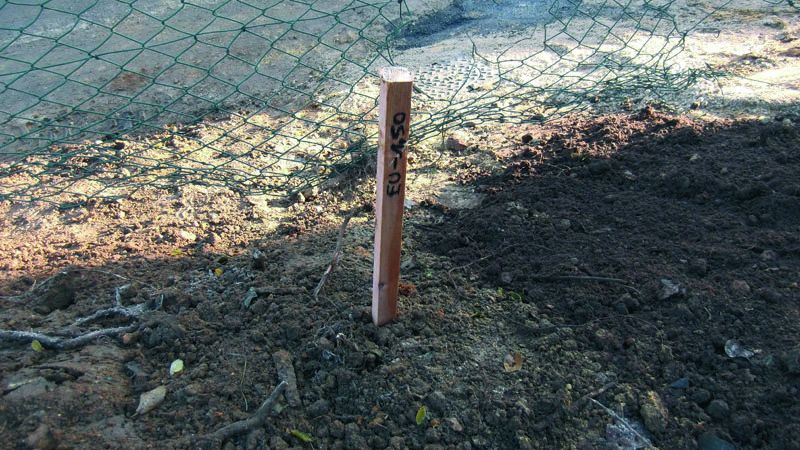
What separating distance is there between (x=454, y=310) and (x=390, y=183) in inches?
25.6

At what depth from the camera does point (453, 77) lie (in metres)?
4.21

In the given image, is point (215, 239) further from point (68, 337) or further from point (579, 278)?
point (579, 278)

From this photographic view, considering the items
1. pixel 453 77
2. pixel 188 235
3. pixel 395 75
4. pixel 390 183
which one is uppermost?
pixel 395 75

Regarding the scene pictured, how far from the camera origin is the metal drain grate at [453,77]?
4051mm

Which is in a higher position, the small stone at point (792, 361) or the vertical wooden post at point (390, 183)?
the vertical wooden post at point (390, 183)

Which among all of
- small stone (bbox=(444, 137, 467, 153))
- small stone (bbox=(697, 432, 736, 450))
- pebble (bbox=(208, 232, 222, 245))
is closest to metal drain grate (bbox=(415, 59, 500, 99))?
small stone (bbox=(444, 137, 467, 153))

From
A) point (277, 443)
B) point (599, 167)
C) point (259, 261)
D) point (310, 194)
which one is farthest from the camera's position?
point (310, 194)

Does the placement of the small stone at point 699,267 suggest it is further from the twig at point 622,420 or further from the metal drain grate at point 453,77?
the metal drain grate at point 453,77

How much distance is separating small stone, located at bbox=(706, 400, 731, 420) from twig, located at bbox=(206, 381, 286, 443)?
132 cm

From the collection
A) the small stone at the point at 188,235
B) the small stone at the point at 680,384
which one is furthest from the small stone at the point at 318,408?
the small stone at the point at 188,235

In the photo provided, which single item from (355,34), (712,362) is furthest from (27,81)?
(712,362)

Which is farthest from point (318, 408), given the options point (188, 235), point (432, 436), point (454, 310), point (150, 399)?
point (188, 235)

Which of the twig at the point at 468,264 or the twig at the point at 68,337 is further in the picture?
the twig at the point at 468,264

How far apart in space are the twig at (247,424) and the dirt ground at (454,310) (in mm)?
32
